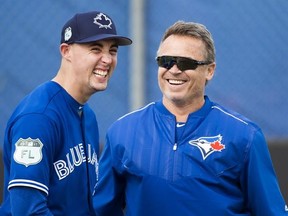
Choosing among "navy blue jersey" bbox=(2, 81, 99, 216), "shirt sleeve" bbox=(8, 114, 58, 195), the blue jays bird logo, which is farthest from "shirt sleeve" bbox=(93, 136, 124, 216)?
the blue jays bird logo

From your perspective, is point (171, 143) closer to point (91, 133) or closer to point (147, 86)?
point (91, 133)

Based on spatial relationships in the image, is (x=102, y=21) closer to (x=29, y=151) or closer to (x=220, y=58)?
(x=29, y=151)

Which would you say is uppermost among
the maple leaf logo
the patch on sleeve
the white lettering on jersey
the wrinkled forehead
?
the wrinkled forehead

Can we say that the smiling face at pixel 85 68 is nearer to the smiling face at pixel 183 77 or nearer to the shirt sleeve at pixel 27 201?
the smiling face at pixel 183 77

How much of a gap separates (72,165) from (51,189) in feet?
0.54

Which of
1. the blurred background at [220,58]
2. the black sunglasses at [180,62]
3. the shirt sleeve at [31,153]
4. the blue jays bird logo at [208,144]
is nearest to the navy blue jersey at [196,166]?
the blue jays bird logo at [208,144]

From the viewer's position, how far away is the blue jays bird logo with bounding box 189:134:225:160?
3734 millimetres

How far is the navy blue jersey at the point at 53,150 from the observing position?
12.3 feet

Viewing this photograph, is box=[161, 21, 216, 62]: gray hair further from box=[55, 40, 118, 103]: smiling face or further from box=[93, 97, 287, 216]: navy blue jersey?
box=[55, 40, 118, 103]: smiling face

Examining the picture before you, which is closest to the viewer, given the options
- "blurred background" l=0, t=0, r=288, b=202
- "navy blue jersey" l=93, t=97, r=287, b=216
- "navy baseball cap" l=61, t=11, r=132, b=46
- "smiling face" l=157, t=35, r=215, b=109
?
"navy blue jersey" l=93, t=97, r=287, b=216

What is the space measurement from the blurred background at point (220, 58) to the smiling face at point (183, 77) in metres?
2.39

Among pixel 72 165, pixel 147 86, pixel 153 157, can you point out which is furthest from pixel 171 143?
pixel 147 86

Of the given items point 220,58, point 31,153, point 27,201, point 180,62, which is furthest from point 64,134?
point 220,58

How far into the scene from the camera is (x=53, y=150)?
12.6 feet
